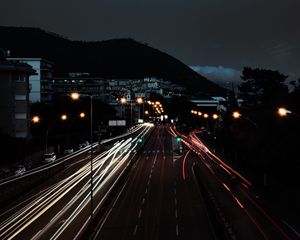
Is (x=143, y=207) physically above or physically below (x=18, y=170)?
below

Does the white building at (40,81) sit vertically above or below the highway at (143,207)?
above

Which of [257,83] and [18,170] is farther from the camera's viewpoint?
[257,83]

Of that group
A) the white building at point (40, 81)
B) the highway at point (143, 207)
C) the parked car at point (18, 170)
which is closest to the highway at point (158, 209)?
the highway at point (143, 207)

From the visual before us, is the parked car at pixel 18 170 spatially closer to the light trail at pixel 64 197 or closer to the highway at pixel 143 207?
the highway at pixel 143 207

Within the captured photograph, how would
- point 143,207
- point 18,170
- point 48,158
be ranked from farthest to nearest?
point 48,158 → point 18,170 → point 143,207

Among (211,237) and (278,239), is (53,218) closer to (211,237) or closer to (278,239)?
(211,237)

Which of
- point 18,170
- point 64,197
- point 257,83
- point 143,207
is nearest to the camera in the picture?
point 143,207

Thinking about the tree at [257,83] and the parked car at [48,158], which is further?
the tree at [257,83]

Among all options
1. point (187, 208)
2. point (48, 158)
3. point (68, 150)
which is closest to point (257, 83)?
point (68, 150)

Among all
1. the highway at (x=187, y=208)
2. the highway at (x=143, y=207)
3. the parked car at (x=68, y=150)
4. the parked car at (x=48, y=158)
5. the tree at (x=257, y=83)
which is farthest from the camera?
the tree at (x=257, y=83)

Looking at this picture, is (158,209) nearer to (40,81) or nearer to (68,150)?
(68,150)

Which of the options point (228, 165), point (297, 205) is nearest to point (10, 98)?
point (228, 165)

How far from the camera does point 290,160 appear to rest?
46.6m

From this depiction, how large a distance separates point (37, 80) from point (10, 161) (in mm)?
78218
